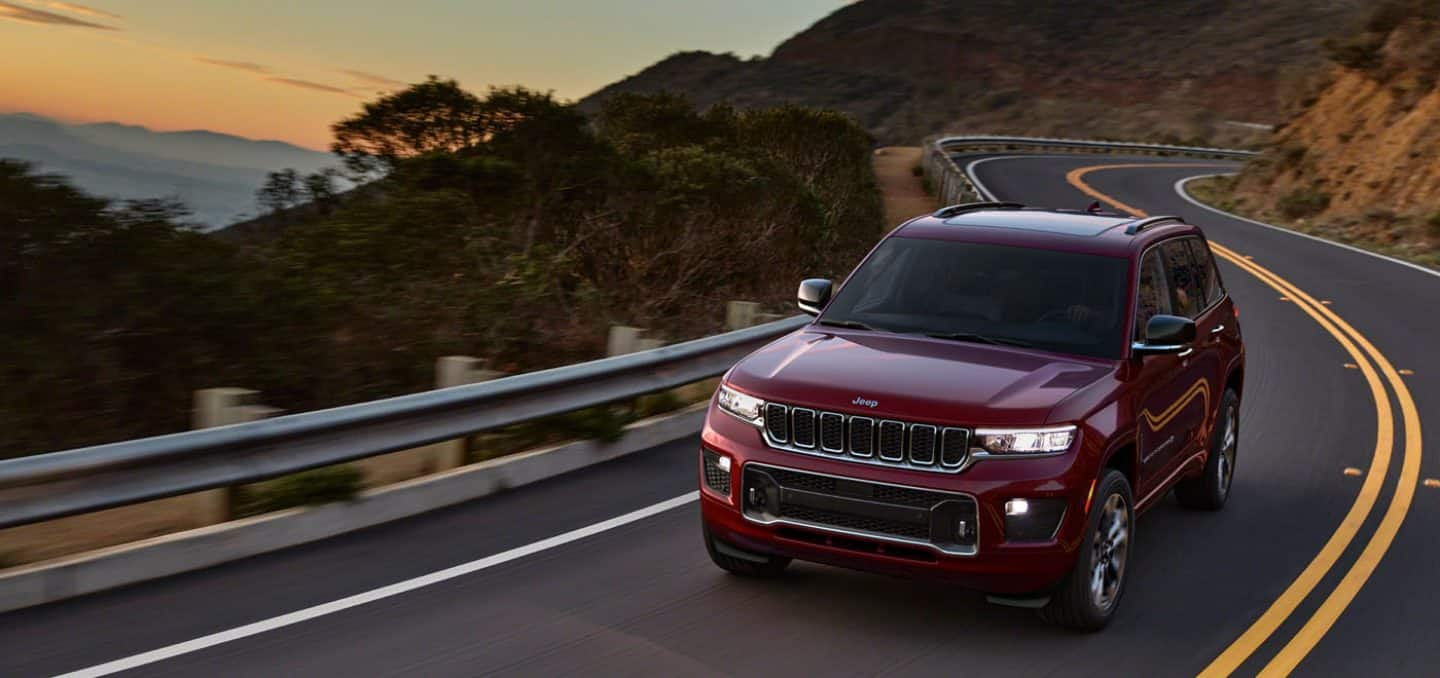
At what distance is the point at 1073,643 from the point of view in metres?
6.52

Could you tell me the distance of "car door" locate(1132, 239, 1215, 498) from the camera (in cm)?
722

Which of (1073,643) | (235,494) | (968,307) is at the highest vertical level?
(968,307)

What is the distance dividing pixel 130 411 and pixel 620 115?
2186cm

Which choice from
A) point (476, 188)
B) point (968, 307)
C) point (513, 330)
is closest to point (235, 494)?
point (968, 307)

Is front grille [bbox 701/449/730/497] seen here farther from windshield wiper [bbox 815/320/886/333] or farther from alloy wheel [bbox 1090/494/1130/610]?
alloy wheel [bbox 1090/494/1130/610]

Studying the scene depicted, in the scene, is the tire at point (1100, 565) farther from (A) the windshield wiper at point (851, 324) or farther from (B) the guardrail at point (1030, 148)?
(B) the guardrail at point (1030, 148)

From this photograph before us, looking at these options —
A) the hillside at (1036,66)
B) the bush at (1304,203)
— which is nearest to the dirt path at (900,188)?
the bush at (1304,203)

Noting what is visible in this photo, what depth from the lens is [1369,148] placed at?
36.1m

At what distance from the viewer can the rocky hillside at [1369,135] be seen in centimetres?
3334

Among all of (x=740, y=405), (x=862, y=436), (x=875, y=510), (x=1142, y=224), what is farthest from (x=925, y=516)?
(x=1142, y=224)

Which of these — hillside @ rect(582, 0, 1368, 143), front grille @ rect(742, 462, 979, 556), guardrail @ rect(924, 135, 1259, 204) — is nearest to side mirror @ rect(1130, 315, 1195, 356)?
front grille @ rect(742, 462, 979, 556)

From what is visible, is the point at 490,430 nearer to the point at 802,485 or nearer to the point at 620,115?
→ the point at 802,485

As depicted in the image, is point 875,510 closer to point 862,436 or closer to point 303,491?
point 862,436

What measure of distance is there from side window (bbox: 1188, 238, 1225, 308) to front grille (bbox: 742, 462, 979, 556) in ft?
11.6
